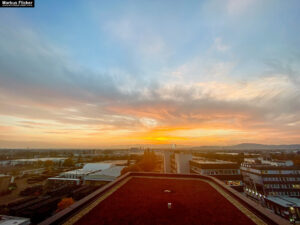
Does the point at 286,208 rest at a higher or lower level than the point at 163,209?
lower

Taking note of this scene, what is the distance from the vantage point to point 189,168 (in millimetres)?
32625

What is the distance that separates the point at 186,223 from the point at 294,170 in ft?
130

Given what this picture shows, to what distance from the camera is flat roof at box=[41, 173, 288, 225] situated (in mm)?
5113

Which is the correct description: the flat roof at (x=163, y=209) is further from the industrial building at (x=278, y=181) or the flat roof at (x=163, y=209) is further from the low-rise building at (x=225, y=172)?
the industrial building at (x=278, y=181)

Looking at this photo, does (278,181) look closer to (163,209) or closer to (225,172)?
(225,172)

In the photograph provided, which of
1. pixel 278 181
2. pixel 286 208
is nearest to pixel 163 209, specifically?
pixel 286 208

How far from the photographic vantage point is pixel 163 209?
6188 mm

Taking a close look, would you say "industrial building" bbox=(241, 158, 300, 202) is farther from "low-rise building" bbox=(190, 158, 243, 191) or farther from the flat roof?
the flat roof

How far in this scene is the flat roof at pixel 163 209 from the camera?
16.8ft

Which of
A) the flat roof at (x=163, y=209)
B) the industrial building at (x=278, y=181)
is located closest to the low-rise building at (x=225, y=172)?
the industrial building at (x=278, y=181)

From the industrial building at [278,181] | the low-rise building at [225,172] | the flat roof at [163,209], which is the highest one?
the flat roof at [163,209]

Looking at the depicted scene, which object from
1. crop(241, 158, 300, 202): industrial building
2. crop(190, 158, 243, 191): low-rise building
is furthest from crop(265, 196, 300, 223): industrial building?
crop(241, 158, 300, 202): industrial building

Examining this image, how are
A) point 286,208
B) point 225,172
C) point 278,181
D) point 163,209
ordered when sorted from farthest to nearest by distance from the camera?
point 278,181, point 225,172, point 286,208, point 163,209

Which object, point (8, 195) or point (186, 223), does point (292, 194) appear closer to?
point (186, 223)
